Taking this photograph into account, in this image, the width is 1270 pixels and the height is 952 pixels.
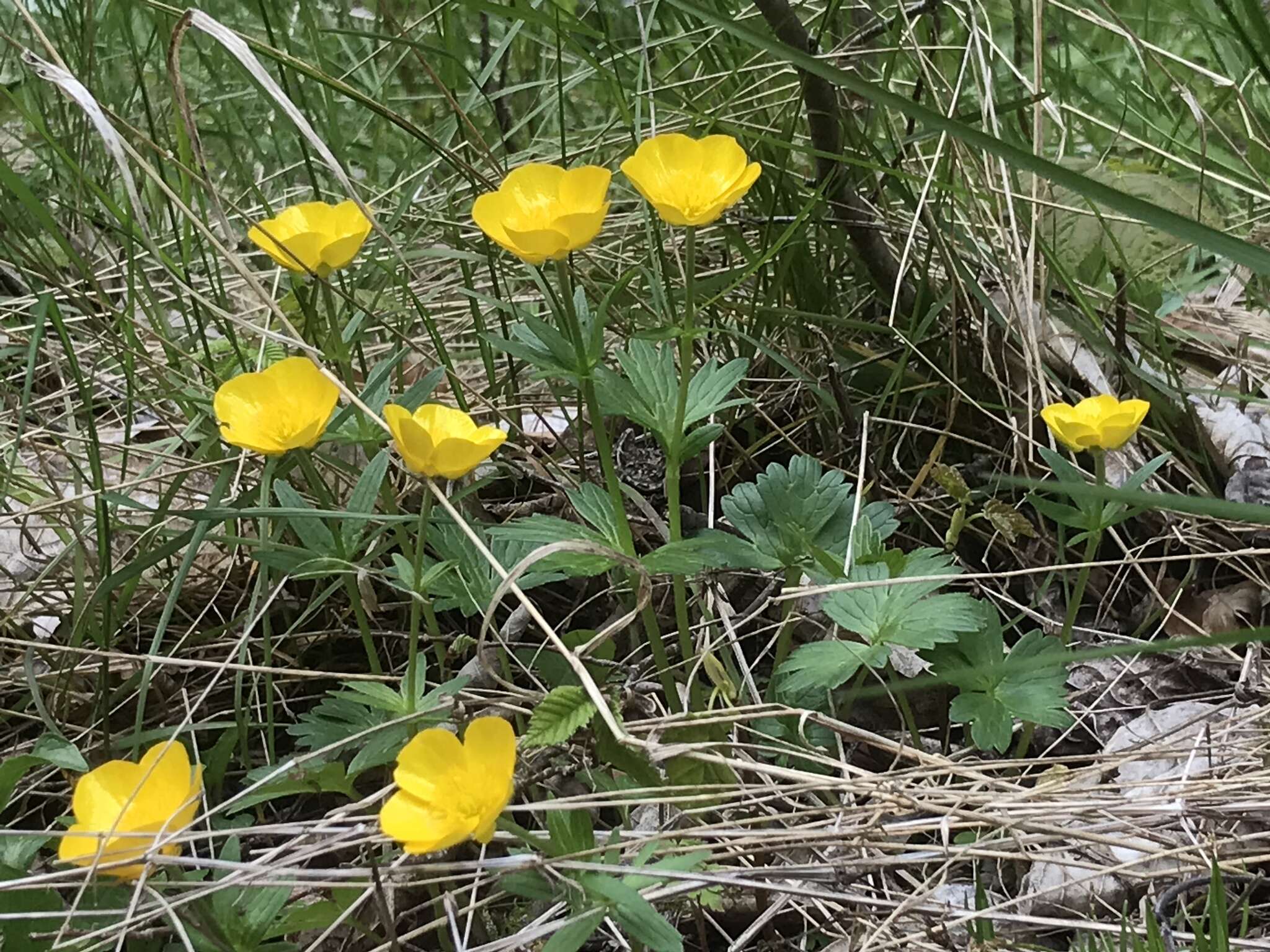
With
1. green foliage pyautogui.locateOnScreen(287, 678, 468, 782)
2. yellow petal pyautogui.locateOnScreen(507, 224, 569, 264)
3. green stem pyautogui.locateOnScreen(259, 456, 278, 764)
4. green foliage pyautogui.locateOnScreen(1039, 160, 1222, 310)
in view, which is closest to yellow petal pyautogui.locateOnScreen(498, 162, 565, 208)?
yellow petal pyautogui.locateOnScreen(507, 224, 569, 264)

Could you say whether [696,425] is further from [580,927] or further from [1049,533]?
[580,927]

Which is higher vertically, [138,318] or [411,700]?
[138,318]

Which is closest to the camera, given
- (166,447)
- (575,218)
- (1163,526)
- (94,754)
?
(575,218)

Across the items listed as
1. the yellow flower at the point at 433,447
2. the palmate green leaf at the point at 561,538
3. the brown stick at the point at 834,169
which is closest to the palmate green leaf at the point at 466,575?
the palmate green leaf at the point at 561,538

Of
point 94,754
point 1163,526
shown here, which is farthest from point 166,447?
point 1163,526

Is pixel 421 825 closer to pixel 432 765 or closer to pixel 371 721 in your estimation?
pixel 432 765

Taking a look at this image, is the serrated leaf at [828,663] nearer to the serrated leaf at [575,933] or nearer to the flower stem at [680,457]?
the flower stem at [680,457]
